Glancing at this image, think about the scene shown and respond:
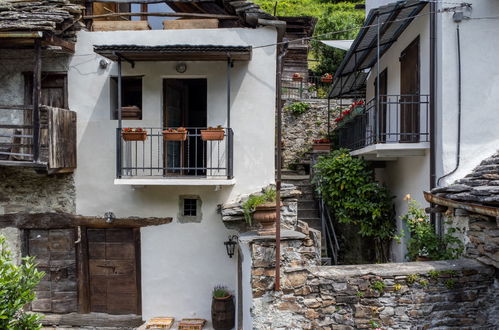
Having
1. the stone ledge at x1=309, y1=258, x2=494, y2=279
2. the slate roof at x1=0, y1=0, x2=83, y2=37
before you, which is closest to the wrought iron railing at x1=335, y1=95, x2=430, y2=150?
the stone ledge at x1=309, y1=258, x2=494, y2=279

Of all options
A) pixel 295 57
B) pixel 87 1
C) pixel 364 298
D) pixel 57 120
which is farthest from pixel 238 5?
pixel 295 57

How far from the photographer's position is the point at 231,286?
7957 mm

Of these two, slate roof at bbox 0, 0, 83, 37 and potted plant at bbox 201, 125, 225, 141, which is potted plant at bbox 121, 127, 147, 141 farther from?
slate roof at bbox 0, 0, 83, 37

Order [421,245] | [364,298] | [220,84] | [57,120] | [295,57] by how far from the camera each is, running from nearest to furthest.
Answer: [364,298], [421,245], [57,120], [220,84], [295,57]

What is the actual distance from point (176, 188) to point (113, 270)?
7.19 ft

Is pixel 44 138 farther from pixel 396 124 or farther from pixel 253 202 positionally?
pixel 396 124

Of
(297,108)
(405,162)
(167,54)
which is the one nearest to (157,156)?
(167,54)

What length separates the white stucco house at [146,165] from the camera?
7938 mm

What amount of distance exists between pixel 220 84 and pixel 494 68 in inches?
190

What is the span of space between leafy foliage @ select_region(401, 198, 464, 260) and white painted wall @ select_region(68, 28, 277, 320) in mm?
2901

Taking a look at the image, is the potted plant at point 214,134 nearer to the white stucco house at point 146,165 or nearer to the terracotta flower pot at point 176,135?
the terracotta flower pot at point 176,135

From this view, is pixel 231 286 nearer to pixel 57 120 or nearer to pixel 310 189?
pixel 310 189

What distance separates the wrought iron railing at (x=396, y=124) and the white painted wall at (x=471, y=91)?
1.60 ft

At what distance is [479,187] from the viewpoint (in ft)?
16.9
